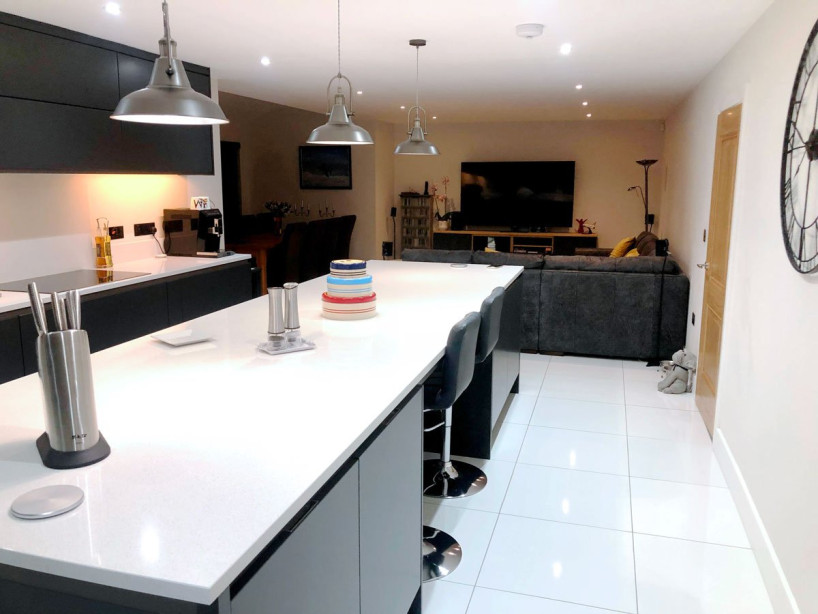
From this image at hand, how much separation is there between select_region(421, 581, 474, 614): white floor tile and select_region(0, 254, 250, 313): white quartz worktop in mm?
2397

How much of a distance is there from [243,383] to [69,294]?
23.8 inches

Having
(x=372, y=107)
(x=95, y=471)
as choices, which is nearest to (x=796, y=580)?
(x=95, y=471)

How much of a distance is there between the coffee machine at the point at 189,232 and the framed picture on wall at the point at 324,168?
4.68m

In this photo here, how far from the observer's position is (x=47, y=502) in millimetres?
1131

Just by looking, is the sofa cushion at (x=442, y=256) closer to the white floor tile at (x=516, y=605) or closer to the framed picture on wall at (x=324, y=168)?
the white floor tile at (x=516, y=605)

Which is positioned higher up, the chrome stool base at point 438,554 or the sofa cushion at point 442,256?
the sofa cushion at point 442,256

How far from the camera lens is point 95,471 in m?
1.28

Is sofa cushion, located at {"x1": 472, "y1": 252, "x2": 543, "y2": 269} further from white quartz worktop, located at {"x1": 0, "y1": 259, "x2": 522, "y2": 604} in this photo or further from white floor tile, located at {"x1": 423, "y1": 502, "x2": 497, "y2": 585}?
white quartz worktop, located at {"x1": 0, "y1": 259, "x2": 522, "y2": 604}

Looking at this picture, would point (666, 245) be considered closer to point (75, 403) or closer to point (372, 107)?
point (372, 107)

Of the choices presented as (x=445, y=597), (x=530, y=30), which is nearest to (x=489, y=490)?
(x=445, y=597)

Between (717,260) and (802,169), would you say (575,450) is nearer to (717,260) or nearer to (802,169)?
(717,260)

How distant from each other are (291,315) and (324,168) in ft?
25.9

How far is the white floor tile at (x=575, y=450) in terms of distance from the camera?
3.44 m

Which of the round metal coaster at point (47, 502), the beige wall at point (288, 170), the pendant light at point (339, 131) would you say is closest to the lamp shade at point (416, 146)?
the pendant light at point (339, 131)
